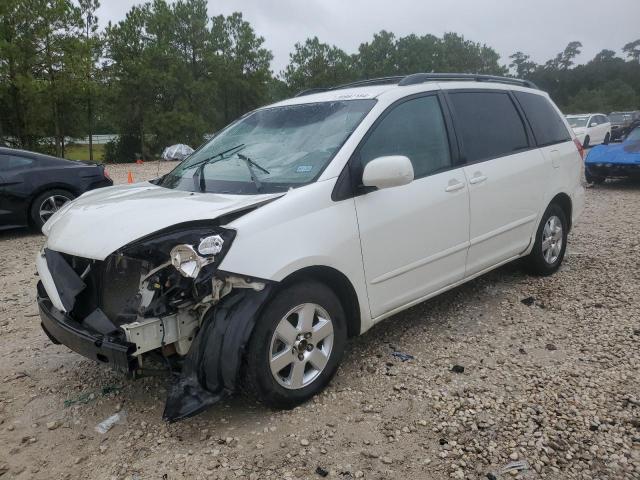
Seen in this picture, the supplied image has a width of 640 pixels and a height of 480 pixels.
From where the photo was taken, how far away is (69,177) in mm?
8312

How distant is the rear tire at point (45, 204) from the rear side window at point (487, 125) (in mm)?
6494

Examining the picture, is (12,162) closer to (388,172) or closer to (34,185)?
(34,185)

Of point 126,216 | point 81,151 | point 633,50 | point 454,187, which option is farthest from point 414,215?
point 633,50

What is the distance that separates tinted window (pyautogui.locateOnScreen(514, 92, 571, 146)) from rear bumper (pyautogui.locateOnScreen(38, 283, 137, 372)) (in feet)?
13.2

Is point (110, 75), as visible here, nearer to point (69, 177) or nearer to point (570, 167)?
point (69, 177)

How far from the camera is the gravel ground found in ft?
8.55

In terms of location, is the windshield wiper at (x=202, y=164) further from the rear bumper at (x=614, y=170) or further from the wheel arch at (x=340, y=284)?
the rear bumper at (x=614, y=170)

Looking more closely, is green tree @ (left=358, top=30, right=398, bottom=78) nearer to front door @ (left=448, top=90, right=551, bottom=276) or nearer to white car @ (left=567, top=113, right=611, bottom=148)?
white car @ (left=567, top=113, right=611, bottom=148)

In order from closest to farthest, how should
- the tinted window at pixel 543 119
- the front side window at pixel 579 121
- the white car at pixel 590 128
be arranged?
the tinted window at pixel 543 119 < the white car at pixel 590 128 < the front side window at pixel 579 121

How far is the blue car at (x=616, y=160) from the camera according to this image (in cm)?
1110

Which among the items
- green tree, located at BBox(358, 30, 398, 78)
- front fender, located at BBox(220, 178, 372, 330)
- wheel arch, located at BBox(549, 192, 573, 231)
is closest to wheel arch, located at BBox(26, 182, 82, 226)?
front fender, located at BBox(220, 178, 372, 330)

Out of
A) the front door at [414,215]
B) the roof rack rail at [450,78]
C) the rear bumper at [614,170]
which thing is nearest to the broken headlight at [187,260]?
the front door at [414,215]

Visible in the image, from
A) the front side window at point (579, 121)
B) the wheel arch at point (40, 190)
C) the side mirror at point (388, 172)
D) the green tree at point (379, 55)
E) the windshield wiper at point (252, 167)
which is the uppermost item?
the green tree at point (379, 55)

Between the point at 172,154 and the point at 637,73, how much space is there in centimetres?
7242
